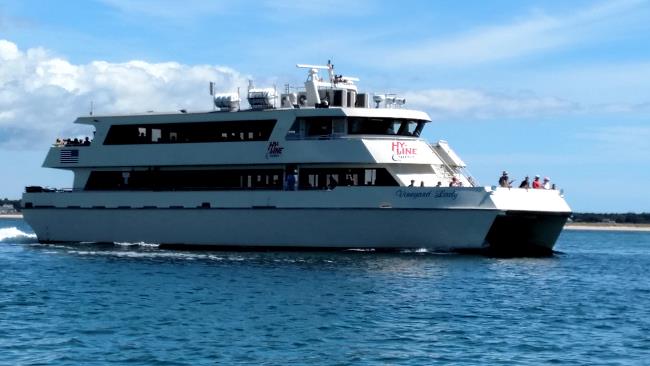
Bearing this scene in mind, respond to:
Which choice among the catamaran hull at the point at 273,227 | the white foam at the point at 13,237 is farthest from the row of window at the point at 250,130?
the white foam at the point at 13,237

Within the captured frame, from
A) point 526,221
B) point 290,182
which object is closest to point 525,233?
point 526,221

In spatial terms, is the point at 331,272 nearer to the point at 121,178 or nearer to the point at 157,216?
the point at 157,216

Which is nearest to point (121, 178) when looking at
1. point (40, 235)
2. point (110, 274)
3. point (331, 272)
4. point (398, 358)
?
point (40, 235)

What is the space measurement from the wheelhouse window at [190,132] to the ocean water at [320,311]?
17.1 feet

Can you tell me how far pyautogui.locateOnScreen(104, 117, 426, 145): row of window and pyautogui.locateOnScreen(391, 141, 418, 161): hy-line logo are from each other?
0.95m

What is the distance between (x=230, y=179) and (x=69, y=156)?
750 centimetres

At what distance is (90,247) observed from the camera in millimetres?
39062

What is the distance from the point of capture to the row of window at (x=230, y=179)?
35375 mm

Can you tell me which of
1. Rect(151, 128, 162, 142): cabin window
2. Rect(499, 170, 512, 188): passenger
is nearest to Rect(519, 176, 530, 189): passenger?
Rect(499, 170, 512, 188): passenger

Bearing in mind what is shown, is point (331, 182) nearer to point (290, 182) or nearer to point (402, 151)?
point (290, 182)

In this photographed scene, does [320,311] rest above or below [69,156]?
below

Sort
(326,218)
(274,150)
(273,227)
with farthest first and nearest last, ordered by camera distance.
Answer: (274,150), (273,227), (326,218)

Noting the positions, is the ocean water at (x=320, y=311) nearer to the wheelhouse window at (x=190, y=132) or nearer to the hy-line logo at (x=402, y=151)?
the hy-line logo at (x=402, y=151)

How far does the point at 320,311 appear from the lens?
71.6 feet
